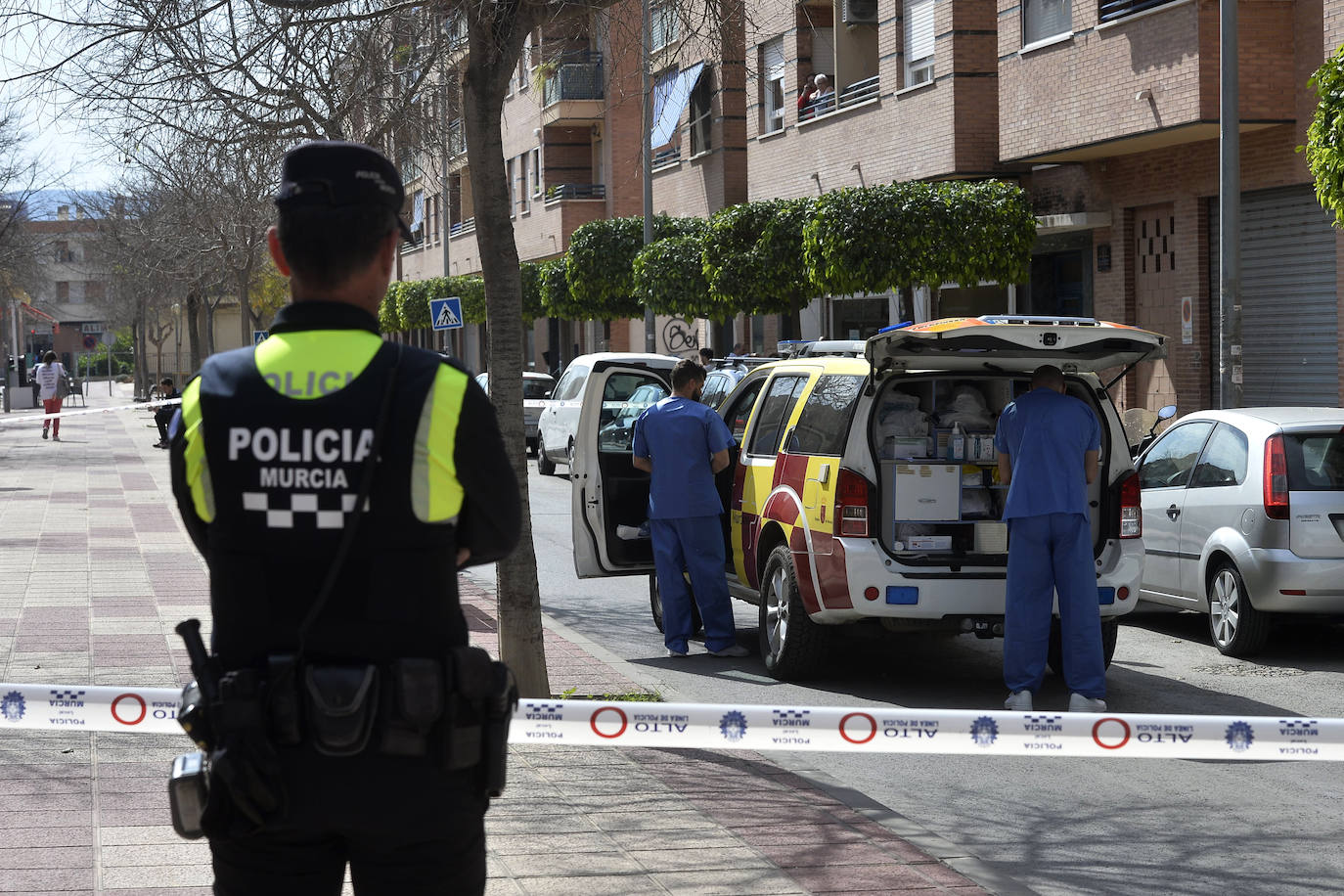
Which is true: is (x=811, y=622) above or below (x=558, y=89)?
below

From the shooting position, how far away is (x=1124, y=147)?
20.5m

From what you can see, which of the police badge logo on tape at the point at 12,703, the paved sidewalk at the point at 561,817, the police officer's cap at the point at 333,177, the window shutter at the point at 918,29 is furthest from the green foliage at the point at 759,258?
the police officer's cap at the point at 333,177

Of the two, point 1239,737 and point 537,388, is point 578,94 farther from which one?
point 1239,737

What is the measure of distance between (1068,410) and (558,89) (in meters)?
35.2

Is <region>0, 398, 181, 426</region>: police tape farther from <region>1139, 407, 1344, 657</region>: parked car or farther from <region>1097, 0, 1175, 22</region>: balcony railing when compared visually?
<region>1097, 0, 1175, 22</region>: balcony railing

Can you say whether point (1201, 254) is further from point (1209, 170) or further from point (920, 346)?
point (920, 346)

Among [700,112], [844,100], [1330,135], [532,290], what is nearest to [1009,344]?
[1330,135]

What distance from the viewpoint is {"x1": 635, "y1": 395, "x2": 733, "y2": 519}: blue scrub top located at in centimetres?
978

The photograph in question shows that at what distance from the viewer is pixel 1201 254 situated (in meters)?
20.0

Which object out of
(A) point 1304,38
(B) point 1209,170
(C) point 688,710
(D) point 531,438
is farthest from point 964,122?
(C) point 688,710

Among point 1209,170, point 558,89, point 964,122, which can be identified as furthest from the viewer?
point 558,89

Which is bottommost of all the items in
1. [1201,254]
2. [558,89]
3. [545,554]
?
[545,554]

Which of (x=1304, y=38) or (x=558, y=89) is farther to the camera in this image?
(x=558, y=89)

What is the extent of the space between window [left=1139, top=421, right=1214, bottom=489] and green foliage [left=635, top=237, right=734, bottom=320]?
1600 cm
